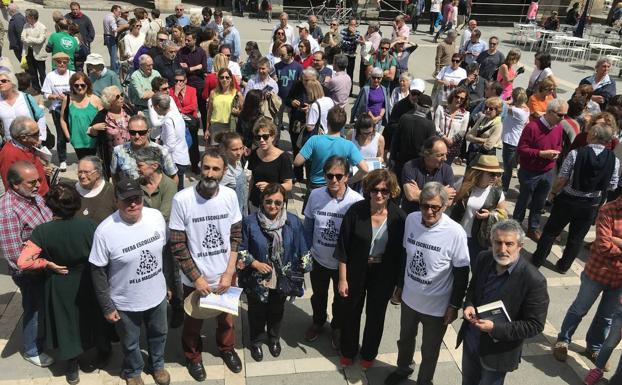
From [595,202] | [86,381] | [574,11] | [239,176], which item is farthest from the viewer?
[574,11]

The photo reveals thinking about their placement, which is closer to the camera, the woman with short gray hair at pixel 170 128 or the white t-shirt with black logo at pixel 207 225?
the white t-shirt with black logo at pixel 207 225

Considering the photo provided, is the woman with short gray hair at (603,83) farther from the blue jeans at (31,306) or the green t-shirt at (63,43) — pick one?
the green t-shirt at (63,43)

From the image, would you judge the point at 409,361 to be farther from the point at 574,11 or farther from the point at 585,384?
the point at 574,11

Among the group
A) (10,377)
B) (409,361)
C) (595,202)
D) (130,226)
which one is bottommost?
(10,377)

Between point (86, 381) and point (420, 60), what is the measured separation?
15.7m

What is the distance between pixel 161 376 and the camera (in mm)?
4125

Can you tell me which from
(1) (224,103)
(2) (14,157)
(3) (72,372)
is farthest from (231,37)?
(3) (72,372)

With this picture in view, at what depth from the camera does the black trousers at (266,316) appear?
168 inches

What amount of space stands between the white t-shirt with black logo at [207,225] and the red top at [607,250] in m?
2.95

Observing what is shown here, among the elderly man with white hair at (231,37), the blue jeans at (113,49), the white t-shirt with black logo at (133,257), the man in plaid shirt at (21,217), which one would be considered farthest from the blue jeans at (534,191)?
the blue jeans at (113,49)

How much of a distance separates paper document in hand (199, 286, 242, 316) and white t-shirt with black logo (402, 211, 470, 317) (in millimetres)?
1335

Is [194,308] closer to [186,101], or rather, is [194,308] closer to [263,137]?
[263,137]

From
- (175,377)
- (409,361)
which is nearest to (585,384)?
(409,361)

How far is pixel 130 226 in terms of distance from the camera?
355 cm
